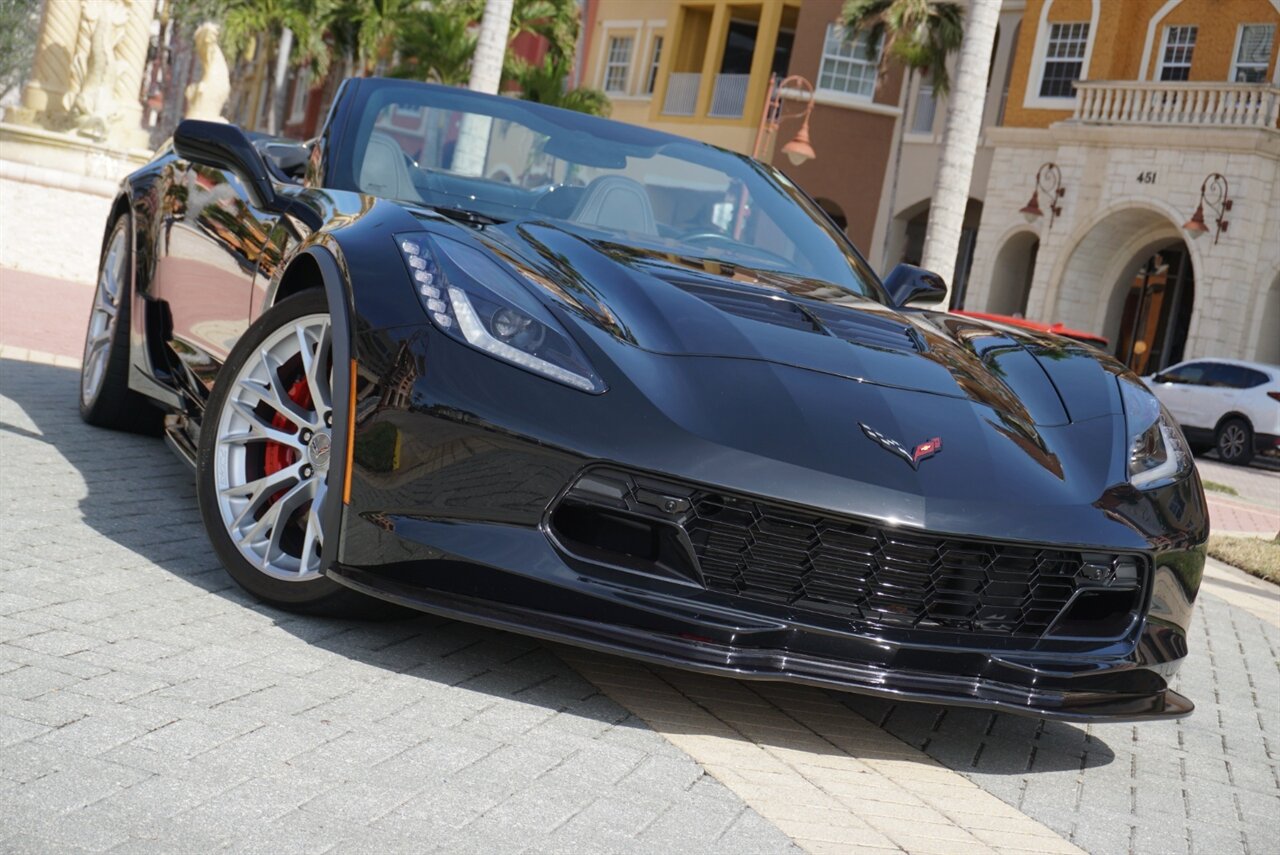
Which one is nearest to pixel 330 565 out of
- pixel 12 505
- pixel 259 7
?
pixel 12 505

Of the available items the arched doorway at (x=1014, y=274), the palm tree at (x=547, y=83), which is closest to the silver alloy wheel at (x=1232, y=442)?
the arched doorway at (x=1014, y=274)

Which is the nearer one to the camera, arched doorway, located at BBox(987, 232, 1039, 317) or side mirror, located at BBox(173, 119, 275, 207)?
side mirror, located at BBox(173, 119, 275, 207)

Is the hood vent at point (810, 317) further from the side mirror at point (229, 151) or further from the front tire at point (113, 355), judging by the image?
the front tire at point (113, 355)

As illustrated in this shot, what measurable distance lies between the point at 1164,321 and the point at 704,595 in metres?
31.6

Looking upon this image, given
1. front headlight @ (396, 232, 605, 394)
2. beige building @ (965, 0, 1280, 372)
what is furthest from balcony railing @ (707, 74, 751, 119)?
front headlight @ (396, 232, 605, 394)

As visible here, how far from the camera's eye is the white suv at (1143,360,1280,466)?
23.1m

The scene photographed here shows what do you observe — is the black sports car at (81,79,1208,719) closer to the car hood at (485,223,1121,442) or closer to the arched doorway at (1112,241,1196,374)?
the car hood at (485,223,1121,442)

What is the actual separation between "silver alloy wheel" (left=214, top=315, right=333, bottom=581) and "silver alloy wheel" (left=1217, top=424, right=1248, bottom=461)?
21.4 metres

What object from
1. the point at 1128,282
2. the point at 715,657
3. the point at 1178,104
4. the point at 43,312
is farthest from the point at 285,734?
the point at 1128,282

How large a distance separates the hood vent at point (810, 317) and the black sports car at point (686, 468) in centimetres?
1

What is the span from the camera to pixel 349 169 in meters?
4.74

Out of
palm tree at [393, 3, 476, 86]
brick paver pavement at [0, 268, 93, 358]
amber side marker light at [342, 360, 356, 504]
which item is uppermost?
palm tree at [393, 3, 476, 86]

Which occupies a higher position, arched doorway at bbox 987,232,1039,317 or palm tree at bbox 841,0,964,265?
palm tree at bbox 841,0,964,265

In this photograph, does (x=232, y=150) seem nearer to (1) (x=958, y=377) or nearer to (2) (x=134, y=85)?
(1) (x=958, y=377)
